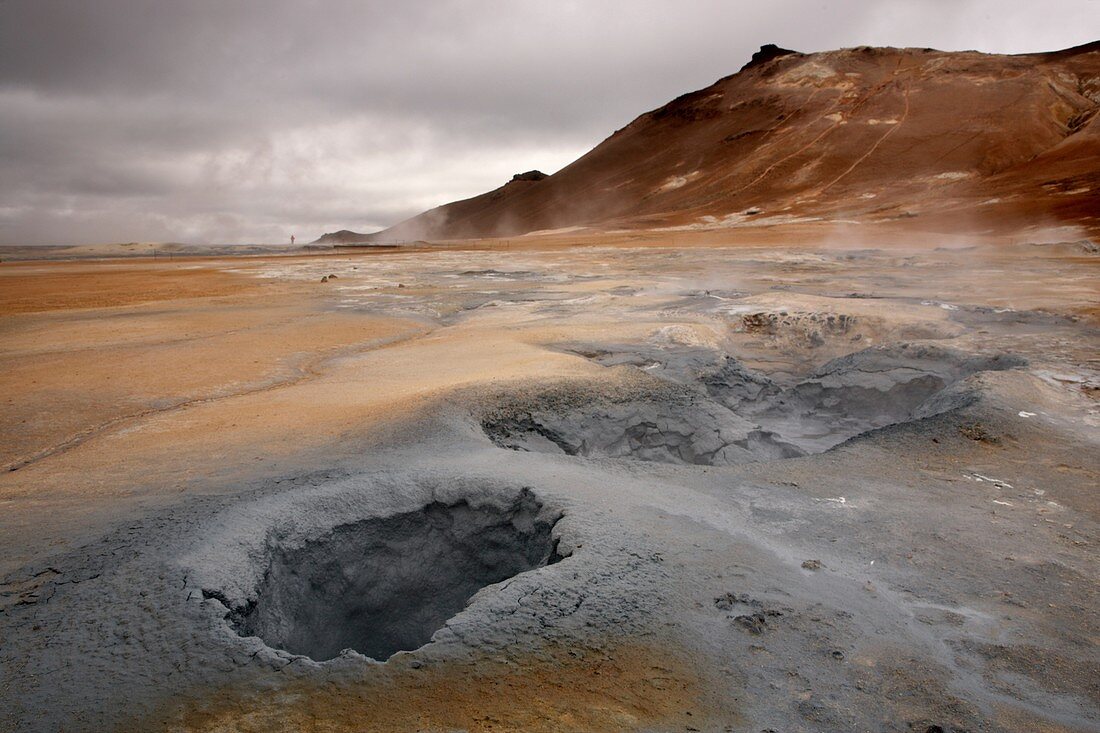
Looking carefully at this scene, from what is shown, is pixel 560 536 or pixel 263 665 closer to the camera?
pixel 263 665

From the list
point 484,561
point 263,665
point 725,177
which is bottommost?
point 484,561

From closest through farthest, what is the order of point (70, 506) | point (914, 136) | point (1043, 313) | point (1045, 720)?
point (1045, 720) < point (70, 506) < point (1043, 313) < point (914, 136)

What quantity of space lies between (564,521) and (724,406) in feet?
10.9

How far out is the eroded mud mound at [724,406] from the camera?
5.54 m

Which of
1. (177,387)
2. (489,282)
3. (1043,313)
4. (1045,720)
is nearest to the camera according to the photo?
(1045,720)

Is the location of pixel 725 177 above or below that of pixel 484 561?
above

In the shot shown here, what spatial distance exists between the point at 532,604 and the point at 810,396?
5364mm

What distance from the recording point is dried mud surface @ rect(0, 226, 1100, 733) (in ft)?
7.95

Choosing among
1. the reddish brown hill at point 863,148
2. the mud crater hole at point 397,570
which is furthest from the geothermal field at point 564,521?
the reddish brown hill at point 863,148

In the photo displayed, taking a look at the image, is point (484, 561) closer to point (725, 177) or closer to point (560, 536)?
point (560, 536)

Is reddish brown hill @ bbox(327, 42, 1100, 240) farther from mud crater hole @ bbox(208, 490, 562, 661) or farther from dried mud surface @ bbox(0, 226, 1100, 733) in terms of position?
mud crater hole @ bbox(208, 490, 562, 661)

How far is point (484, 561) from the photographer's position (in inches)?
154

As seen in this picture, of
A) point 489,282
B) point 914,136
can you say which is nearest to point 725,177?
point 914,136

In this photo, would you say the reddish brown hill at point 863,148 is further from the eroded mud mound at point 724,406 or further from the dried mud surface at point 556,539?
the dried mud surface at point 556,539
